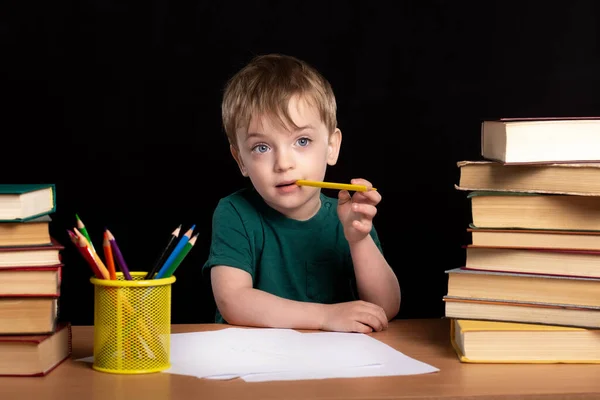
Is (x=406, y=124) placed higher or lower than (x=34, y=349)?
higher

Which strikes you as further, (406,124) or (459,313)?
(406,124)

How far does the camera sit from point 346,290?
1.95 meters

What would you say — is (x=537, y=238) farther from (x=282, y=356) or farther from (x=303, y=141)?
(x=303, y=141)

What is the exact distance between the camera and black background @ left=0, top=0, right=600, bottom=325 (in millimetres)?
2588

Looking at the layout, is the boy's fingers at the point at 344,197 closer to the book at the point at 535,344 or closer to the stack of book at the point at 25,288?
the book at the point at 535,344

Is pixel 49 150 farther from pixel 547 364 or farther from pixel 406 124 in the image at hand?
pixel 547 364

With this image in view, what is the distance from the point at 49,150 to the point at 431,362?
5.23 feet

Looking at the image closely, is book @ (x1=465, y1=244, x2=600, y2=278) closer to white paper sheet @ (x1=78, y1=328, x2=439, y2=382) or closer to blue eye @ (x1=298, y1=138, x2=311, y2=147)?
white paper sheet @ (x1=78, y1=328, x2=439, y2=382)

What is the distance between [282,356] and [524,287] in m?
0.36

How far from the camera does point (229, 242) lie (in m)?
1.88

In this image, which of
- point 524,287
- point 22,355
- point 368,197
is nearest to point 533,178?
point 524,287

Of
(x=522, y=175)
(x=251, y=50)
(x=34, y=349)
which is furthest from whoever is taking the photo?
(x=251, y=50)

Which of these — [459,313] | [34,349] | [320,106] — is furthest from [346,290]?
[34,349]

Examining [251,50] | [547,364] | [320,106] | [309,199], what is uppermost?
[251,50]
